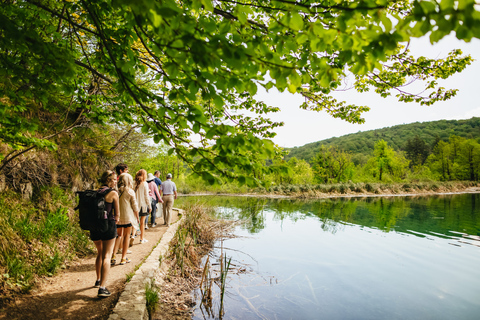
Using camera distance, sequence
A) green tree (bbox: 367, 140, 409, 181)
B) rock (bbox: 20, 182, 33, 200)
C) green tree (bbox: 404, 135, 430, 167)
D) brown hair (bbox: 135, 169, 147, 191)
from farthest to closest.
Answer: green tree (bbox: 404, 135, 430, 167)
green tree (bbox: 367, 140, 409, 181)
brown hair (bbox: 135, 169, 147, 191)
rock (bbox: 20, 182, 33, 200)

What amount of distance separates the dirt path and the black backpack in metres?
1.12

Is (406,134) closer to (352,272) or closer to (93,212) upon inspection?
(352,272)

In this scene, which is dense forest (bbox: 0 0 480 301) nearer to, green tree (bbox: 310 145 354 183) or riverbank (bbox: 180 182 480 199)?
riverbank (bbox: 180 182 480 199)

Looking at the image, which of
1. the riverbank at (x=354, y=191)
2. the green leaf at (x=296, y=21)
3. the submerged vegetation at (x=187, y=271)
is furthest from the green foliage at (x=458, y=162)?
the green leaf at (x=296, y=21)

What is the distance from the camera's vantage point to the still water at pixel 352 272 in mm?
5125

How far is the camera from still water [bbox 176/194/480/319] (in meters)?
5.12

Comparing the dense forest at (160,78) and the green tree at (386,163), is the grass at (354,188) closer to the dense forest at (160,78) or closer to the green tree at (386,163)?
the green tree at (386,163)

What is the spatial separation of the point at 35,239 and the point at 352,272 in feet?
27.0

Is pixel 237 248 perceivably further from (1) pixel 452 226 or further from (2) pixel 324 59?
(1) pixel 452 226

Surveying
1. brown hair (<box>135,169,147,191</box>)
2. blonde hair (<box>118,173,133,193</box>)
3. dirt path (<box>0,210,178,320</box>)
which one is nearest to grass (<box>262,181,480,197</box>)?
brown hair (<box>135,169,147,191</box>)

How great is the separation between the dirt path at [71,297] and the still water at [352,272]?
1.71m

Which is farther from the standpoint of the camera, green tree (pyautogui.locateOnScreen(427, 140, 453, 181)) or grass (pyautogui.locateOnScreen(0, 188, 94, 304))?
green tree (pyautogui.locateOnScreen(427, 140, 453, 181))

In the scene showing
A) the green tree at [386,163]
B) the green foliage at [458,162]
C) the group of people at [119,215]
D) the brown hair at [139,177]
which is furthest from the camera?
the green foliage at [458,162]

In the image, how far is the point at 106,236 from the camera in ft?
12.3
